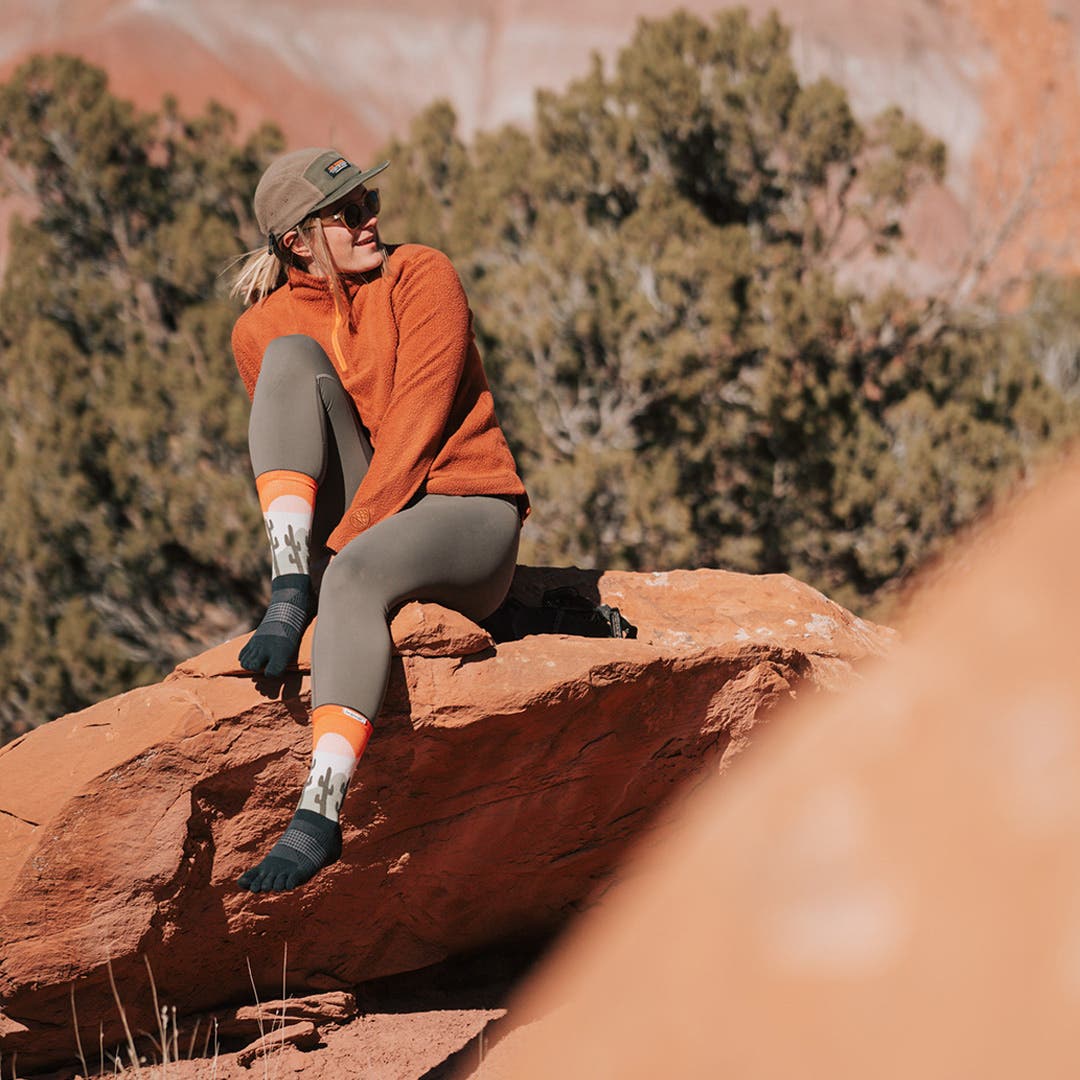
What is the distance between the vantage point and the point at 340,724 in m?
2.41

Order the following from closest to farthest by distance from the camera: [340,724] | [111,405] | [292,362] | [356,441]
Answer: [340,724] → [292,362] → [356,441] → [111,405]

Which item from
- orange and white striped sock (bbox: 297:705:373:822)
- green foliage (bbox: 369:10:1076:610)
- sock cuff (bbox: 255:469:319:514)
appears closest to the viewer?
orange and white striped sock (bbox: 297:705:373:822)

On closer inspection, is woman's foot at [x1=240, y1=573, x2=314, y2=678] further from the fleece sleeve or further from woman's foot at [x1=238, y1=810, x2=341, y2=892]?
woman's foot at [x1=238, y1=810, x2=341, y2=892]

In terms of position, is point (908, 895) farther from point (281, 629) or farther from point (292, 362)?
point (292, 362)

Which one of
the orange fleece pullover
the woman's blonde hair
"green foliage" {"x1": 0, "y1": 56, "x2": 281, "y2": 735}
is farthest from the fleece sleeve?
"green foliage" {"x1": 0, "y1": 56, "x2": 281, "y2": 735}

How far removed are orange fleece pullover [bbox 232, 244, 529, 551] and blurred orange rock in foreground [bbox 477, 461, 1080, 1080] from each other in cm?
126

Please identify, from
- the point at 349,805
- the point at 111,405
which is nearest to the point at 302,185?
the point at 349,805

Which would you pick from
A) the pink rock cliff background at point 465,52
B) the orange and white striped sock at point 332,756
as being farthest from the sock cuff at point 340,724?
the pink rock cliff background at point 465,52

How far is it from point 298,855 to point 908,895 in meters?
1.32

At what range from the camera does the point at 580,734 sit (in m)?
2.89

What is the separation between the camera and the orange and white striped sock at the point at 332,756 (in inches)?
93.2

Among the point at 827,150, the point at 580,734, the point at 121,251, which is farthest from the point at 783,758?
the point at 121,251

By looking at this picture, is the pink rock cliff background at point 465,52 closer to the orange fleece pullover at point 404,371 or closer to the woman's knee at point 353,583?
the orange fleece pullover at point 404,371

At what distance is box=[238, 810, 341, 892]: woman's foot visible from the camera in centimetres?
224
